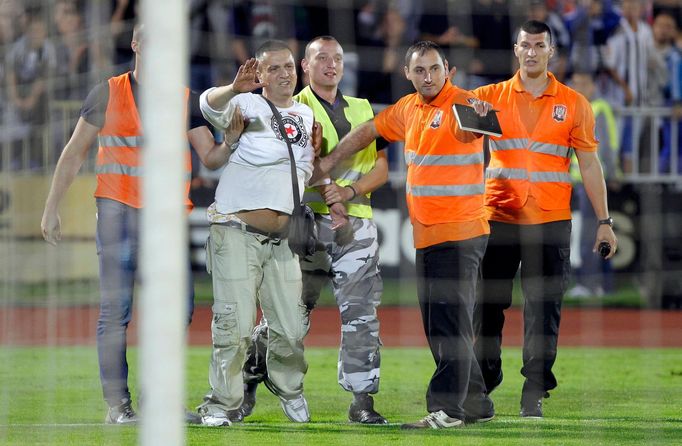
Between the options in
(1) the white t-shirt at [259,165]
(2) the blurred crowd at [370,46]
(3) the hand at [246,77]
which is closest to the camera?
(3) the hand at [246,77]

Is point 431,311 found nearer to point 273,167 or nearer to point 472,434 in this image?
point 472,434

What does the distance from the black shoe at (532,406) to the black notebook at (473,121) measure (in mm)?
1478

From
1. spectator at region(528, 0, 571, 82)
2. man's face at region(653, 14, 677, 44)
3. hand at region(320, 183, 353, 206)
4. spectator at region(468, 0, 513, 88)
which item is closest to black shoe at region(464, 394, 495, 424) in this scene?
hand at region(320, 183, 353, 206)

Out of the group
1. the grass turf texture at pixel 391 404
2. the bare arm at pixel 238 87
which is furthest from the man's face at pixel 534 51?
the grass turf texture at pixel 391 404

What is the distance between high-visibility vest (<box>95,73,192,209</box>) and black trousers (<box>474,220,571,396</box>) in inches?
65.6

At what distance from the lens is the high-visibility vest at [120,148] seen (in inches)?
271

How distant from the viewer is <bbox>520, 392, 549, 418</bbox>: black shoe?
723cm

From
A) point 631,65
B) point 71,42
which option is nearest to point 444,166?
point 71,42

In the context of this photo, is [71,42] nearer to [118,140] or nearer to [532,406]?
[118,140]

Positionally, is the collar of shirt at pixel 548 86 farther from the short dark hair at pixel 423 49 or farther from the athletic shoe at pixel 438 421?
the athletic shoe at pixel 438 421

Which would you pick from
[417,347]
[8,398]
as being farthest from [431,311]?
[417,347]

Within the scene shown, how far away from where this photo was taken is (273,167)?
6.75 metres

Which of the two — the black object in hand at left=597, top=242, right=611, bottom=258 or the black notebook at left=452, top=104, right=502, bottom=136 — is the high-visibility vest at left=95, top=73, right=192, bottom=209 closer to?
the black notebook at left=452, top=104, right=502, bottom=136

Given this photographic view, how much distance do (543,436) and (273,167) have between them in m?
1.78
